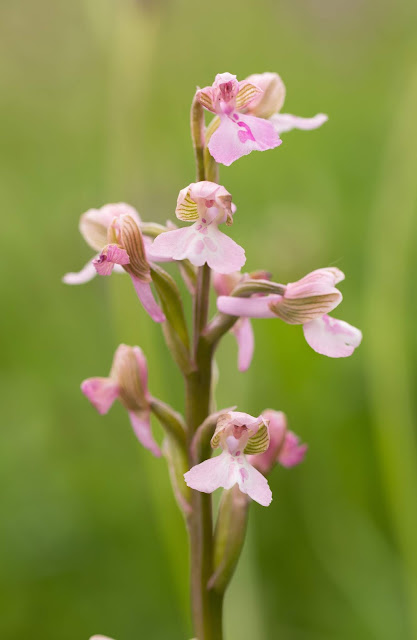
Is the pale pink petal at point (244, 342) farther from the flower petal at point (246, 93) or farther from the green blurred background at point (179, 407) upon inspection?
the green blurred background at point (179, 407)

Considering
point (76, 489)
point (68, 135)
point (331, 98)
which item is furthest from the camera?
point (331, 98)

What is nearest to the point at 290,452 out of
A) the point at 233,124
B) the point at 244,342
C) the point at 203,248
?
the point at 244,342

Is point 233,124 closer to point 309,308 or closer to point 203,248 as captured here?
point 203,248

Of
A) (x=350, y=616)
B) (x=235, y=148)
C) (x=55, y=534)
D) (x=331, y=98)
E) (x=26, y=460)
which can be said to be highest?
(x=331, y=98)

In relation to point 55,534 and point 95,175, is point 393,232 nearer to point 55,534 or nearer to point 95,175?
point 55,534

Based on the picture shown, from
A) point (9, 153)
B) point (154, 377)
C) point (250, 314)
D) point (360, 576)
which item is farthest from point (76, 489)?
point (9, 153)

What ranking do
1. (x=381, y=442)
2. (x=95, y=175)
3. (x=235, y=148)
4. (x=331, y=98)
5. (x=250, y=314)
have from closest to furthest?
(x=235, y=148) < (x=250, y=314) < (x=381, y=442) < (x=95, y=175) < (x=331, y=98)
